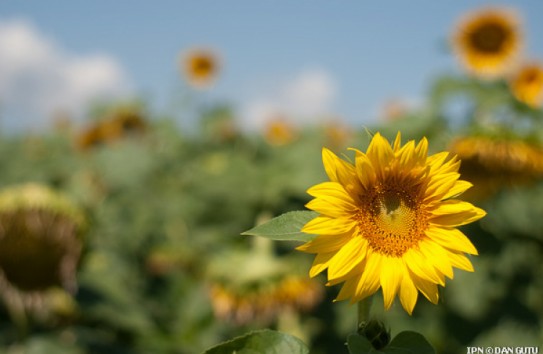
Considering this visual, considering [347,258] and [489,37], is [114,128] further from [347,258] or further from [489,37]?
[347,258]

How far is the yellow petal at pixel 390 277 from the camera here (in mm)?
837

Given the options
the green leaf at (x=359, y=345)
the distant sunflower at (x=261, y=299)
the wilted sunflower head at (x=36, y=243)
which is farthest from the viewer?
the distant sunflower at (x=261, y=299)

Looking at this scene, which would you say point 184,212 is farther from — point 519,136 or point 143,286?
point 519,136

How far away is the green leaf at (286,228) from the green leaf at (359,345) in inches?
5.1

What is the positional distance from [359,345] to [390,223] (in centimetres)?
24

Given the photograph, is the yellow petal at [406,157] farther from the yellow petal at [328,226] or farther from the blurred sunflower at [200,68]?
the blurred sunflower at [200,68]

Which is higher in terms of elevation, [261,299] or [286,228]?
[286,228]

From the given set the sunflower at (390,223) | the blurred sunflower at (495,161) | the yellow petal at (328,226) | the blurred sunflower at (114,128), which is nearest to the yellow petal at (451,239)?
the sunflower at (390,223)

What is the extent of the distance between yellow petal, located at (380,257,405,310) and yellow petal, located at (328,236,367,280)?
0.03 m

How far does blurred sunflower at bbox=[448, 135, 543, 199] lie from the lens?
2244mm

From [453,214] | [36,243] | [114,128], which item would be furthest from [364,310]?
[114,128]

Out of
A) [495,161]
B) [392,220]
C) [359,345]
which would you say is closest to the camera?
[359,345]

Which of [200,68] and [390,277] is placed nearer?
[390,277]

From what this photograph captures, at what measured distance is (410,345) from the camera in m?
0.74
